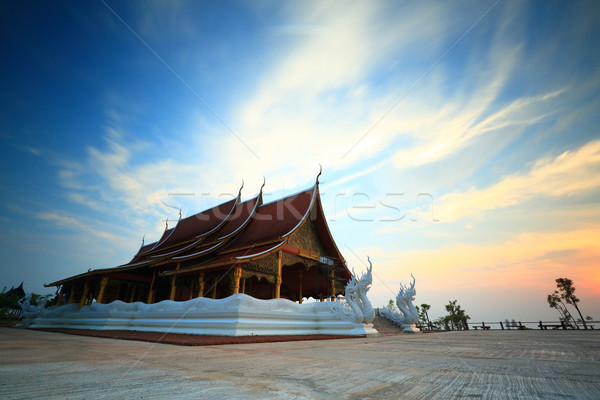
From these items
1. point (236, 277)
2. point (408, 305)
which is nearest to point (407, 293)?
point (408, 305)

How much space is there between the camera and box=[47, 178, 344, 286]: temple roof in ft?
30.5

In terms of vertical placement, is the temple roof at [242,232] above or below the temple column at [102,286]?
above

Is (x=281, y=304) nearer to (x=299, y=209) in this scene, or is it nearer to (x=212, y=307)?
(x=212, y=307)

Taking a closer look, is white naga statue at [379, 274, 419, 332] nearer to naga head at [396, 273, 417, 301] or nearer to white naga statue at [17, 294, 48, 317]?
naga head at [396, 273, 417, 301]

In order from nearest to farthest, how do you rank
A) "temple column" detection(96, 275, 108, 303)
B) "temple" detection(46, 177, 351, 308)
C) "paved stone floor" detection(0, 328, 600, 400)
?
"paved stone floor" detection(0, 328, 600, 400)
"temple" detection(46, 177, 351, 308)
"temple column" detection(96, 275, 108, 303)

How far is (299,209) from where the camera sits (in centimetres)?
1055

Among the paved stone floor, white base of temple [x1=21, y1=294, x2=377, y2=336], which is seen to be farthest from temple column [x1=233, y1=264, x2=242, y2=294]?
the paved stone floor

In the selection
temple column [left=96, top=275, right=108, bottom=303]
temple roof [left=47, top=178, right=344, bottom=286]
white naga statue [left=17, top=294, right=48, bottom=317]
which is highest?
temple roof [left=47, top=178, right=344, bottom=286]

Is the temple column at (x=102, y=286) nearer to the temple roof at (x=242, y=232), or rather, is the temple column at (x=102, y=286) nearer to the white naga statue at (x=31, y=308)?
the temple roof at (x=242, y=232)

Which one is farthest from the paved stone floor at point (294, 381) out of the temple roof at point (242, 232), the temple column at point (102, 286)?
the temple column at point (102, 286)

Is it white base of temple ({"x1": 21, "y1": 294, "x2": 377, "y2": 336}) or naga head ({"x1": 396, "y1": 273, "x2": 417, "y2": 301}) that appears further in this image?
naga head ({"x1": 396, "y1": 273, "x2": 417, "y2": 301})

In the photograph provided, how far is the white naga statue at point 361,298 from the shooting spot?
6359mm

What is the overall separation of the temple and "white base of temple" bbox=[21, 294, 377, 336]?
4.91ft

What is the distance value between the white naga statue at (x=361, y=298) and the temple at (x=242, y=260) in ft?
8.29
